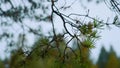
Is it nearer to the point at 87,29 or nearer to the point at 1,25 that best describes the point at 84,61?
the point at 87,29

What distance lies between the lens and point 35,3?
432 cm

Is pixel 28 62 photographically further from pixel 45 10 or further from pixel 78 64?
pixel 45 10

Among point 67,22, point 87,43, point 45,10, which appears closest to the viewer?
point 87,43

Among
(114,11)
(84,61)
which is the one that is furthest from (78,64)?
(114,11)

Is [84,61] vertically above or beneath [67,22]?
beneath

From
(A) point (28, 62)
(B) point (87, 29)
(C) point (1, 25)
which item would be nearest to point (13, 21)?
(C) point (1, 25)

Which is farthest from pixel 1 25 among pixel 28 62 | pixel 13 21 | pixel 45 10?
pixel 28 62

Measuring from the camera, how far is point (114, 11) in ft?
8.78

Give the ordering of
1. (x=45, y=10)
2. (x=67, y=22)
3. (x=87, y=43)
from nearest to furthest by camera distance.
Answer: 1. (x=87, y=43)
2. (x=67, y=22)
3. (x=45, y=10)

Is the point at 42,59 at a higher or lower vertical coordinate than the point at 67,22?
lower

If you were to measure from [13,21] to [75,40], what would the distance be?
188 cm

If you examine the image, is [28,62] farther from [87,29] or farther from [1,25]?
[1,25]

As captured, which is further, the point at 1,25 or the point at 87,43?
the point at 1,25

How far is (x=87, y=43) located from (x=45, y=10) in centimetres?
183
